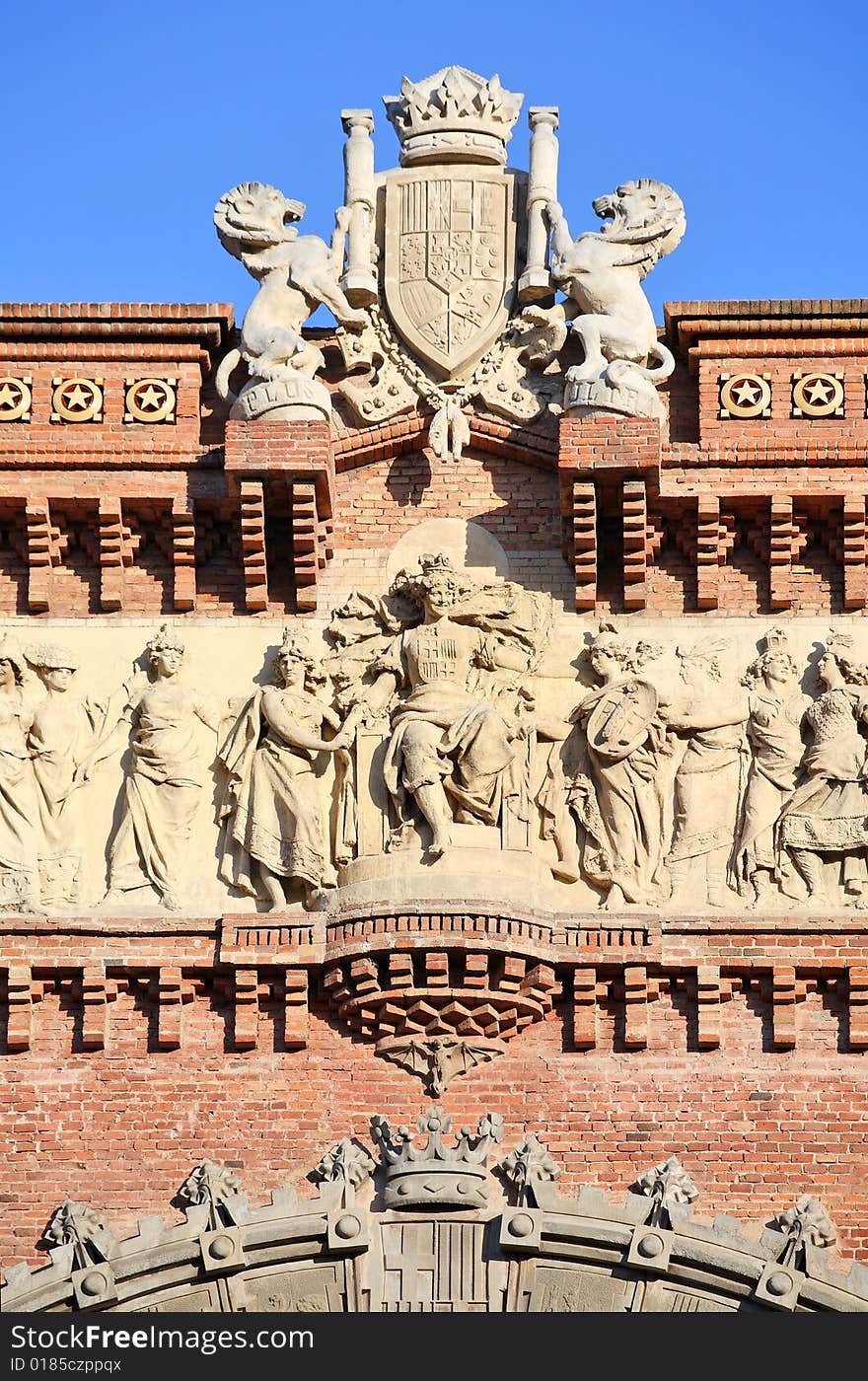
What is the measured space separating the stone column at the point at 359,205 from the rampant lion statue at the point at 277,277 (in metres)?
0.08

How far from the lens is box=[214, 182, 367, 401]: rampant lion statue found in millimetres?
23641

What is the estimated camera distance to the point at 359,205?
79.1 ft

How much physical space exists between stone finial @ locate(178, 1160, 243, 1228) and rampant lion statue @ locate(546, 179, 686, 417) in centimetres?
579

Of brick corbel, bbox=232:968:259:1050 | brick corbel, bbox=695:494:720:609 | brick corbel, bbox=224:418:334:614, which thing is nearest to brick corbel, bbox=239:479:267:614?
brick corbel, bbox=224:418:334:614

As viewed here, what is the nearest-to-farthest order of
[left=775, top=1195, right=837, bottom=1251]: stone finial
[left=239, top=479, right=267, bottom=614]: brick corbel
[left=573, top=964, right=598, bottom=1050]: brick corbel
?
[left=775, top=1195, right=837, bottom=1251]: stone finial → [left=573, top=964, right=598, bottom=1050]: brick corbel → [left=239, top=479, right=267, bottom=614]: brick corbel

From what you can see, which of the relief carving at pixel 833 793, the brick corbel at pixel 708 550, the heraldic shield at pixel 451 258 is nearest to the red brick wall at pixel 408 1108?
the relief carving at pixel 833 793

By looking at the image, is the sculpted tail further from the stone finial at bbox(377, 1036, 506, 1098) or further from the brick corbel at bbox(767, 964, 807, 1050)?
the brick corbel at bbox(767, 964, 807, 1050)

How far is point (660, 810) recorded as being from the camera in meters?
22.6

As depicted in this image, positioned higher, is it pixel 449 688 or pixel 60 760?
pixel 449 688

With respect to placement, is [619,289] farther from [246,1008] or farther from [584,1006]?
[246,1008]

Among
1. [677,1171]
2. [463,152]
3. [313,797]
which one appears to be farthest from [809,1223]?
[463,152]

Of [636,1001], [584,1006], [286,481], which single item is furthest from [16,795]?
[636,1001]

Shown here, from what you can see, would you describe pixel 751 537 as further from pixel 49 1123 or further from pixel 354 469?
pixel 49 1123

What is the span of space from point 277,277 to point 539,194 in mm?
Answer: 1936
